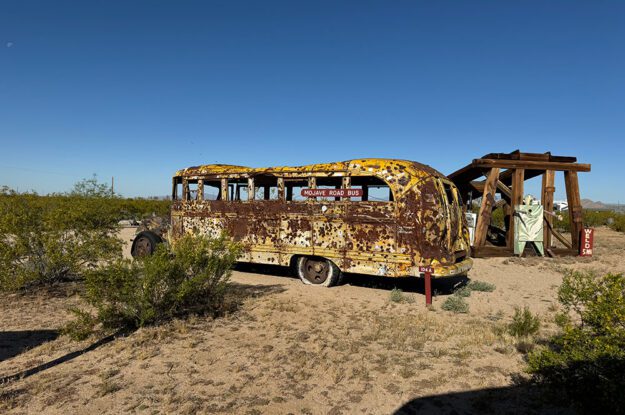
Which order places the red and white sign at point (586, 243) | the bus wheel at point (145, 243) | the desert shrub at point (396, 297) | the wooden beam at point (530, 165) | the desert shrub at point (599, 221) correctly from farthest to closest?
the desert shrub at point (599, 221), the red and white sign at point (586, 243), the wooden beam at point (530, 165), the bus wheel at point (145, 243), the desert shrub at point (396, 297)

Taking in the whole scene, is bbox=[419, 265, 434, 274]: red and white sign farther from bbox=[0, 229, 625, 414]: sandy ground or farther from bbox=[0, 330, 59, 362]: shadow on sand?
bbox=[0, 330, 59, 362]: shadow on sand

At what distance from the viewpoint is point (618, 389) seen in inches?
105

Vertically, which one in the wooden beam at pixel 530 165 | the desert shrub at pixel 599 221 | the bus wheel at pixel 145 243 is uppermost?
the wooden beam at pixel 530 165

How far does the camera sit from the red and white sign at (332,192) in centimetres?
790

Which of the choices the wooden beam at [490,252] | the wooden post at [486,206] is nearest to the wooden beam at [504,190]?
the wooden post at [486,206]

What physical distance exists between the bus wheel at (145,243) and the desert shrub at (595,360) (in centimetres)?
1009

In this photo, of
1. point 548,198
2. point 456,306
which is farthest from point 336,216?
point 548,198

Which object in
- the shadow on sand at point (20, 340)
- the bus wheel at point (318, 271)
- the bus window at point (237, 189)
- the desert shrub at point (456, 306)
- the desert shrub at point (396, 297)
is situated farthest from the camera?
the bus window at point (237, 189)

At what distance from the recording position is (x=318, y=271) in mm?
8594

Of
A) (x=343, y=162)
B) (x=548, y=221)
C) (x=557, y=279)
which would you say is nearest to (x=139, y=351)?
(x=343, y=162)

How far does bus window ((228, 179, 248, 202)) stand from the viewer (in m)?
9.52

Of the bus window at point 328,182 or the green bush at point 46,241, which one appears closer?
the green bush at point 46,241

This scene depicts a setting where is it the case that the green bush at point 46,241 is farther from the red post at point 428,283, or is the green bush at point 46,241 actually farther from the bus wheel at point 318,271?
the red post at point 428,283

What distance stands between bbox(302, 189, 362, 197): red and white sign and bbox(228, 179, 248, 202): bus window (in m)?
1.94
